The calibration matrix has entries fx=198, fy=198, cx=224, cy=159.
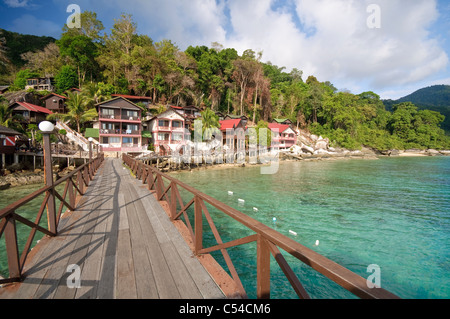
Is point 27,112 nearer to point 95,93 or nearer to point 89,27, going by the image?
point 95,93

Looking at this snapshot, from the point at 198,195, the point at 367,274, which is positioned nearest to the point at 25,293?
the point at 198,195

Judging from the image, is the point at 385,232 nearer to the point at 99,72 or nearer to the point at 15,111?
the point at 15,111

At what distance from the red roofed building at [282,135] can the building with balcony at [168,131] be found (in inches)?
996

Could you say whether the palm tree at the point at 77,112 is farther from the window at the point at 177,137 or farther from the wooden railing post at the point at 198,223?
the wooden railing post at the point at 198,223

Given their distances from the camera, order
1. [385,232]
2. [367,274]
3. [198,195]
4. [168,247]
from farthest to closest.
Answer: [385,232] → [367,274] → [168,247] → [198,195]

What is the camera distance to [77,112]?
32.6 meters

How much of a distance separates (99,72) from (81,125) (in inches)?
642

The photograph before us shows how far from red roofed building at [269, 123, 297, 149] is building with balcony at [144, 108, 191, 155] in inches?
996

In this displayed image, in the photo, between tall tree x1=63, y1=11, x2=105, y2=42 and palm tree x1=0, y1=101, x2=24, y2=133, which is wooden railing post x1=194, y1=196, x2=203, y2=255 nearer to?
palm tree x1=0, y1=101, x2=24, y2=133

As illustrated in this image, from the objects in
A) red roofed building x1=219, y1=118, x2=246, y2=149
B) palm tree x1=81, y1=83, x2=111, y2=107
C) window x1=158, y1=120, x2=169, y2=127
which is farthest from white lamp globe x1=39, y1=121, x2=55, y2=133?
red roofed building x1=219, y1=118, x2=246, y2=149

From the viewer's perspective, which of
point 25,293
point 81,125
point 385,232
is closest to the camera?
point 25,293

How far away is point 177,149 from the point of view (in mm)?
38000

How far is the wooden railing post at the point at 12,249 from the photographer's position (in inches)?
120

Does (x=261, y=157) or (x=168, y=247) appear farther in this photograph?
(x=261, y=157)
